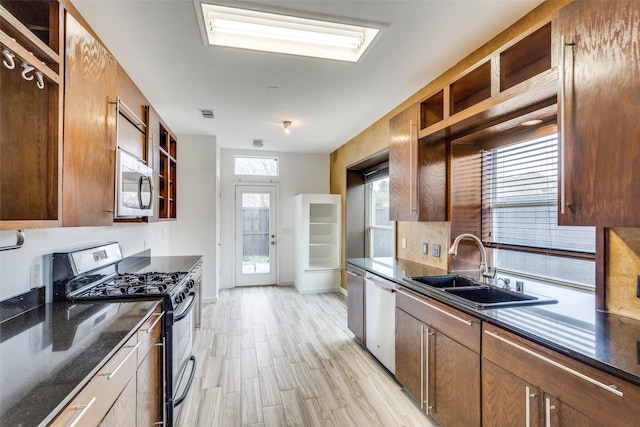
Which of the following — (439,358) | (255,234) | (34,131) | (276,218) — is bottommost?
(439,358)

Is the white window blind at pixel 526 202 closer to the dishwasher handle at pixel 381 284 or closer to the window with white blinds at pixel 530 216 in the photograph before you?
the window with white blinds at pixel 530 216

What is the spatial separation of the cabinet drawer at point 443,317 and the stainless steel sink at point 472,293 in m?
0.07

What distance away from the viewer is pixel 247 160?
6.10 metres

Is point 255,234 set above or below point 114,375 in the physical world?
above

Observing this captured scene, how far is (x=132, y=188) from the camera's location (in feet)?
7.35

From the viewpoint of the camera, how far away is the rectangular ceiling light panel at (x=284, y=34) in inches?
80.4

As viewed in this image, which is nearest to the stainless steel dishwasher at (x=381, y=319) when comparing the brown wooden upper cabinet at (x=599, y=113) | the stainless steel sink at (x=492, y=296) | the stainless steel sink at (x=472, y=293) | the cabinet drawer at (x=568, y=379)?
the stainless steel sink at (x=472, y=293)

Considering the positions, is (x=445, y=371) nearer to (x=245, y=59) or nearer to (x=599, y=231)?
(x=599, y=231)

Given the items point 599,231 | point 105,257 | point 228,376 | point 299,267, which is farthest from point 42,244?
point 299,267

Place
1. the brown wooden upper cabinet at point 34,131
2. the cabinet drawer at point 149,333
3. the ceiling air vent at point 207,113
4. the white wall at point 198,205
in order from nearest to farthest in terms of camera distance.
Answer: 1. the brown wooden upper cabinet at point 34,131
2. the cabinet drawer at point 149,333
3. the ceiling air vent at point 207,113
4. the white wall at point 198,205

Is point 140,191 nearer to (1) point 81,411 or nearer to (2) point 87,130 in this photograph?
(2) point 87,130

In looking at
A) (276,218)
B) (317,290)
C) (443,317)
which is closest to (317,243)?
(317,290)

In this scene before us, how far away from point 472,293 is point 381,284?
77 cm

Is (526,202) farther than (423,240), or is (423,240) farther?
(423,240)
